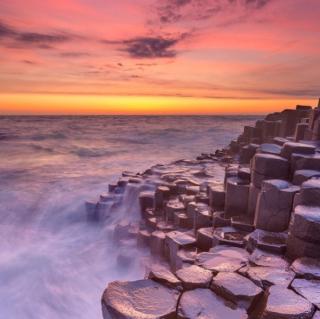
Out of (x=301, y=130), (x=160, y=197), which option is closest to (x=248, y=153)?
(x=301, y=130)

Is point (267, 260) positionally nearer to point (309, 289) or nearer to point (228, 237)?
point (309, 289)

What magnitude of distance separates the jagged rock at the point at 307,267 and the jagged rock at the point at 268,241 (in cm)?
43

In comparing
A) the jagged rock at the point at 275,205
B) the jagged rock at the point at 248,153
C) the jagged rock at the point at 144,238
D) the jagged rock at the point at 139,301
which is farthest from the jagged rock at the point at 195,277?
the jagged rock at the point at 248,153

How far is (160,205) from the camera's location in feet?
26.5

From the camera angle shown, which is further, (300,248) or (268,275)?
(300,248)

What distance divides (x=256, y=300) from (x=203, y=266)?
34.2 inches

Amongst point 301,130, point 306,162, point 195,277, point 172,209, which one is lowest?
point 172,209

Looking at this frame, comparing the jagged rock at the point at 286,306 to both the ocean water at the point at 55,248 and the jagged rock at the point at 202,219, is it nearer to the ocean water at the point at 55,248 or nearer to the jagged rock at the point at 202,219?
the jagged rock at the point at 202,219

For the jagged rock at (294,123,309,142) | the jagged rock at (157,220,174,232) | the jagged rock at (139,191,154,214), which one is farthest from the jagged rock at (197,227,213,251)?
the jagged rock at (294,123,309,142)

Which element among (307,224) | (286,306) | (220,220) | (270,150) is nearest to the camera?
(286,306)

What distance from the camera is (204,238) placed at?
18.1 feet

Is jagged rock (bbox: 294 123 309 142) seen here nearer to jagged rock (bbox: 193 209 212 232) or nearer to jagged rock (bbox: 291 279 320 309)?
jagged rock (bbox: 193 209 212 232)

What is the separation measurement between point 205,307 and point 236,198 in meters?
3.22

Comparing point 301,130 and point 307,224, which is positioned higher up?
point 301,130
